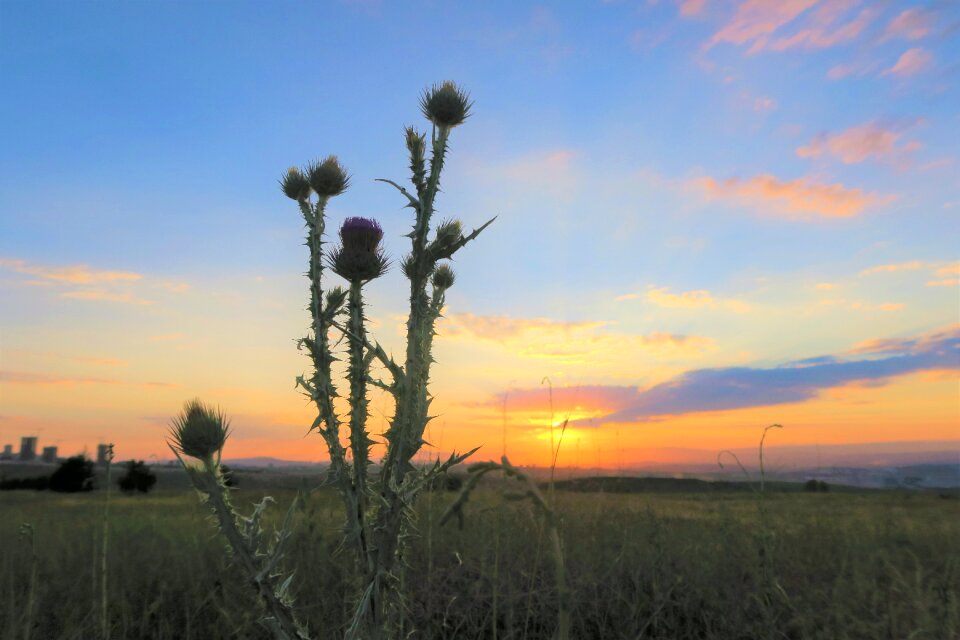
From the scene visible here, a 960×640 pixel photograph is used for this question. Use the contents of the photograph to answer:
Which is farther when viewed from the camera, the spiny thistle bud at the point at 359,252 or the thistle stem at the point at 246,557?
the spiny thistle bud at the point at 359,252

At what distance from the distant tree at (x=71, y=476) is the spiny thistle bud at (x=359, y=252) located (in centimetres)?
1451

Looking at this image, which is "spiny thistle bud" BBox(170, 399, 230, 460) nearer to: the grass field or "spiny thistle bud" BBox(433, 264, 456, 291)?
the grass field

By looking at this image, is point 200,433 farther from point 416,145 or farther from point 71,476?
point 71,476

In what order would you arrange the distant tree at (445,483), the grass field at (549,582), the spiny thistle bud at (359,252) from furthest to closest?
the distant tree at (445,483) < the grass field at (549,582) < the spiny thistle bud at (359,252)

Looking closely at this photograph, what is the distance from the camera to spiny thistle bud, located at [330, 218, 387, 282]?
11.2ft

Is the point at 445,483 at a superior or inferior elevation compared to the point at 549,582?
superior

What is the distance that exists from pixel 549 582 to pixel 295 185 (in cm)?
338

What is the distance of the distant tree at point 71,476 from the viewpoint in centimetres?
1555

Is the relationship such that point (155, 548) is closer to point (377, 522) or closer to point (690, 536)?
point (377, 522)

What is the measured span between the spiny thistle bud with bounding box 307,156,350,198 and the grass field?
2070 millimetres

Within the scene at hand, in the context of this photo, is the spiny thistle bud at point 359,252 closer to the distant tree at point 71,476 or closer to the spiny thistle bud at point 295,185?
the spiny thistle bud at point 295,185

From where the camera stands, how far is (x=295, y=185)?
3.94 m

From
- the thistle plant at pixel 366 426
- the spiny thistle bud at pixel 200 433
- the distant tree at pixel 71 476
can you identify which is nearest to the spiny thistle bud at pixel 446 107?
the thistle plant at pixel 366 426

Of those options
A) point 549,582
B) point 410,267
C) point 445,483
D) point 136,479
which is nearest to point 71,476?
point 136,479
